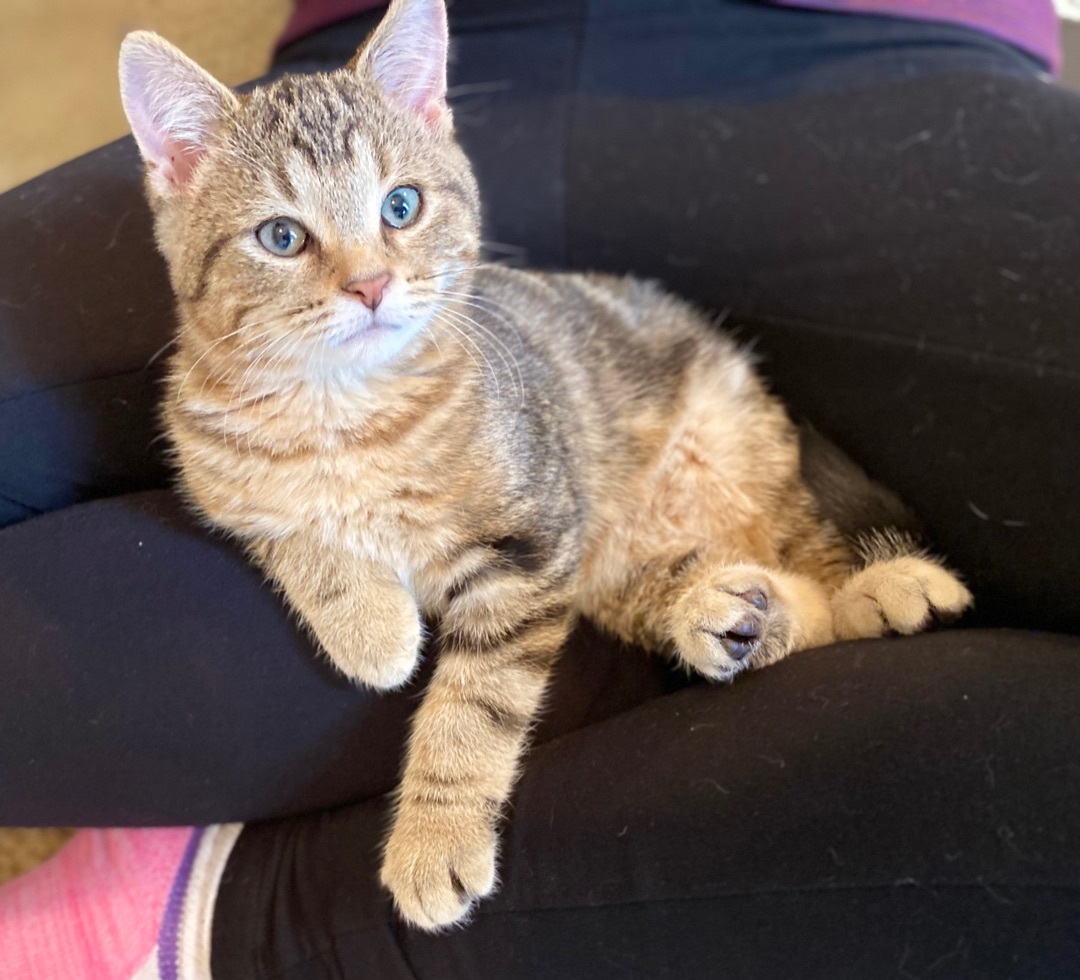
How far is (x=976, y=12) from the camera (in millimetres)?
1382

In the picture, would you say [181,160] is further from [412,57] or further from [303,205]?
[412,57]

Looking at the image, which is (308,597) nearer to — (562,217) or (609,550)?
(609,550)

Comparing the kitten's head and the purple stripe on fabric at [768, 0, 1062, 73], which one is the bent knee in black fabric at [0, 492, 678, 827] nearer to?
the kitten's head

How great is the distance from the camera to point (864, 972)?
0.75 metres

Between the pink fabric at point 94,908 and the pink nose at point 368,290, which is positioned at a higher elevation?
the pink nose at point 368,290

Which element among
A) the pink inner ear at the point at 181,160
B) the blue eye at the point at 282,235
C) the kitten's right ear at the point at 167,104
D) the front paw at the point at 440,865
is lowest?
the front paw at the point at 440,865

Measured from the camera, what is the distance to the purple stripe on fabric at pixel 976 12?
1371 millimetres

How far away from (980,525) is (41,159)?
81.8 inches

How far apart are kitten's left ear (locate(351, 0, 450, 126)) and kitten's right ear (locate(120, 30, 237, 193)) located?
17 centimetres

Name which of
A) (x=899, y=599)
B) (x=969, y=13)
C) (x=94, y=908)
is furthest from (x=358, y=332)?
(x=969, y=13)

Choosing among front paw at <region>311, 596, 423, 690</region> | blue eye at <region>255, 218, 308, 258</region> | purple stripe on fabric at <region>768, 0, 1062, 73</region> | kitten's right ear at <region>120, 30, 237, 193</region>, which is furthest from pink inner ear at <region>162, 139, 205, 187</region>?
purple stripe on fabric at <region>768, 0, 1062, 73</region>

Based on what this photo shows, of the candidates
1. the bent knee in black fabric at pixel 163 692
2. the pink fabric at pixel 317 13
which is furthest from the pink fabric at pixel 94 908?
the pink fabric at pixel 317 13

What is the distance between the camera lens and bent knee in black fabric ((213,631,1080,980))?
0.73m

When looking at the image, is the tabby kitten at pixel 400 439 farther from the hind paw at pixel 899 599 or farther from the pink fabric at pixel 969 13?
the pink fabric at pixel 969 13
